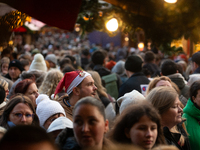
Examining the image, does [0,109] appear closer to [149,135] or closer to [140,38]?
[149,135]

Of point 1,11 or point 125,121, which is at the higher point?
point 1,11

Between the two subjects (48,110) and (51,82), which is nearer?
(48,110)

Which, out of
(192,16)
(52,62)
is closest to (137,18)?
(192,16)

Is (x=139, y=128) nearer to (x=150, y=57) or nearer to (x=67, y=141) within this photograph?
(x=67, y=141)

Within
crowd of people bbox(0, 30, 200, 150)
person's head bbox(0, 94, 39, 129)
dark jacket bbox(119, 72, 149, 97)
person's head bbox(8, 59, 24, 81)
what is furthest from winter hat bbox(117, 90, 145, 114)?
person's head bbox(8, 59, 24, 81)

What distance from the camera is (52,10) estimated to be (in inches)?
98.0

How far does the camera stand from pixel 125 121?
272cm

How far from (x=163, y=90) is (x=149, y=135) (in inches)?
41.8

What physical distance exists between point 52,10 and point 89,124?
1.13m

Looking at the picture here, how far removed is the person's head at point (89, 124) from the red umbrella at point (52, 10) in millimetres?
890

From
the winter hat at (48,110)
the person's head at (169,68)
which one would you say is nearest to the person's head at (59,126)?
the winter hat at (48,110)

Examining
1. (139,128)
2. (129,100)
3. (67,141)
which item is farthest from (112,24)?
(67,141)

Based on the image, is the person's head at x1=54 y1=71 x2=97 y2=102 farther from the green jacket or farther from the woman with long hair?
the green jacket

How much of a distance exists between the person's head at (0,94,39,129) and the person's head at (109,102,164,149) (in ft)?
3.91
